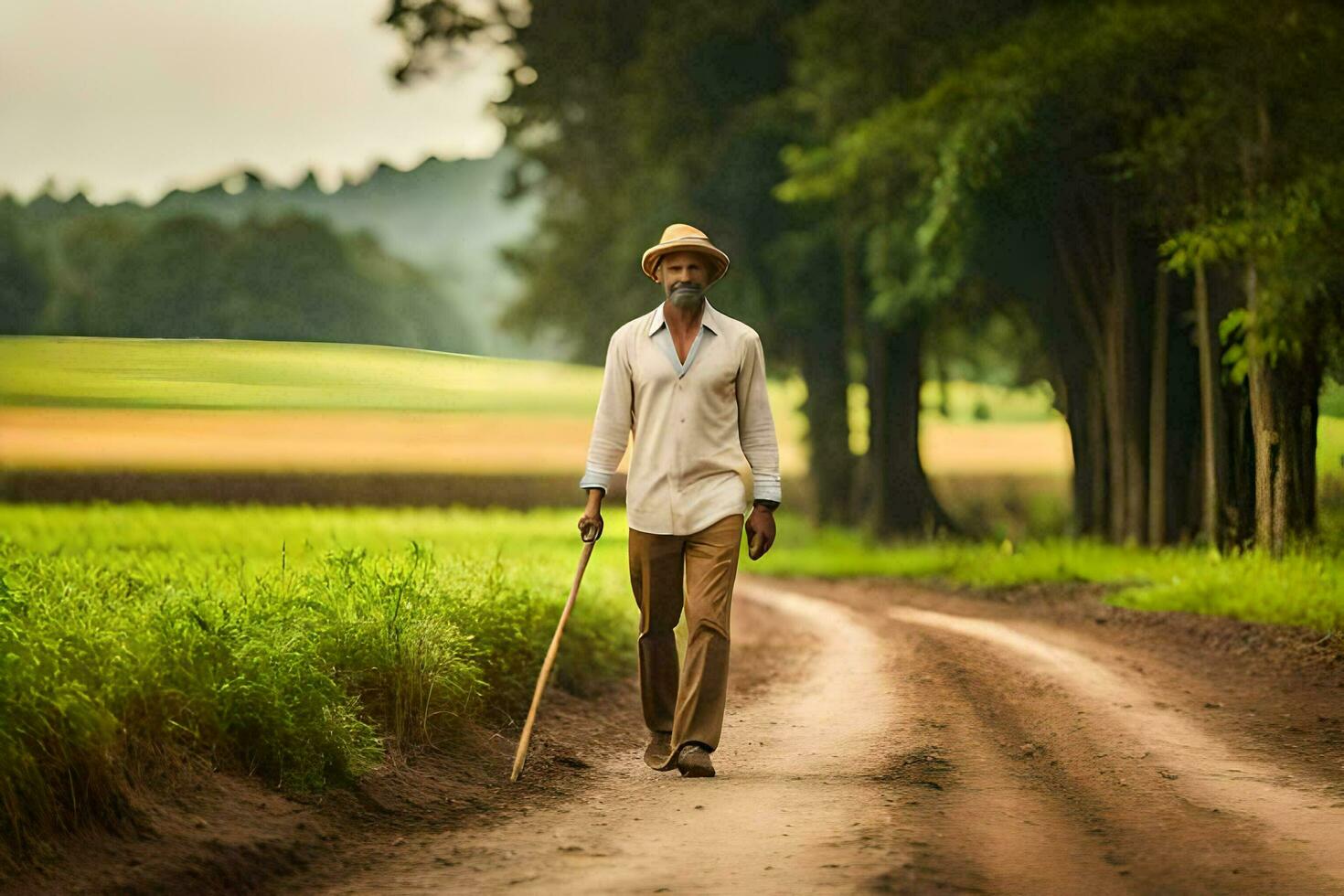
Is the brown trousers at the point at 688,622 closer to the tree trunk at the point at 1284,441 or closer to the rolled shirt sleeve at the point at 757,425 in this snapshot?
A: the rolled shirt sleeve at the point at 757,425

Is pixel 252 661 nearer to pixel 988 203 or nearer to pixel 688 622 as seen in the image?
pixel 688 622

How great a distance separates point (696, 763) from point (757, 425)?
65.0 inches

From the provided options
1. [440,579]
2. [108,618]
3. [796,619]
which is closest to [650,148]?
[796,619]

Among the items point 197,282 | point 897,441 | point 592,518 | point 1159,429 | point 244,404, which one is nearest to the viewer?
point 592,518

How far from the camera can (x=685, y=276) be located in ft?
27.1

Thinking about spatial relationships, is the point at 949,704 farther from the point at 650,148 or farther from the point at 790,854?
the point at 650,148

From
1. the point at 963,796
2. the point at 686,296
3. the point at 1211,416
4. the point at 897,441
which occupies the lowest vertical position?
the point at 963,796

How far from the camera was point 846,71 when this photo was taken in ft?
90.0

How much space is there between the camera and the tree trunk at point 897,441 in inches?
1192

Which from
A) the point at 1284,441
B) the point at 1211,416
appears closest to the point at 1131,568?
the point at 1211,416

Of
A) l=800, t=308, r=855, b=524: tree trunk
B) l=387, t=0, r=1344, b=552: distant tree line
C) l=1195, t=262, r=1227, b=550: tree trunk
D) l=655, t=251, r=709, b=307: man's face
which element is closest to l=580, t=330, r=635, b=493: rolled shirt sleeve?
l=655, t=251, r=709, b=307: man's face

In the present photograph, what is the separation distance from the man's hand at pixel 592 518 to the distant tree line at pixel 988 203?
984 cm

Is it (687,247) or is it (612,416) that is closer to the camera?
(687,247)

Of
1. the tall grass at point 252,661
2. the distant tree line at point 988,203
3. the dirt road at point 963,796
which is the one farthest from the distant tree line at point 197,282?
the distant tree line at point 988,203
